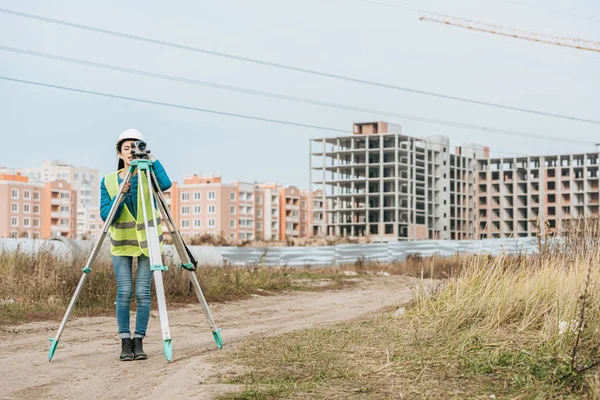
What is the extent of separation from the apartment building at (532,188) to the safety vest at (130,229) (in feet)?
381

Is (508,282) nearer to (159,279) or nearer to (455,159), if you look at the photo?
(159,279)

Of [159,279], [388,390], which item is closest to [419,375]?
[388,390]

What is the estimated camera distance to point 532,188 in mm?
128250

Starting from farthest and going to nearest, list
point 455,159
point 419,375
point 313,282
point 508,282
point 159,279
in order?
1. point 455,159
2. point 313,282
3. point 508,282
4. point 159,279
5. point 419,375

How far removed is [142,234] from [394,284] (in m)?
18.2

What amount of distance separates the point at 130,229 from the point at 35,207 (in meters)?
154

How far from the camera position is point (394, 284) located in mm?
25000

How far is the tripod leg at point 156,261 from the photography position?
7121 millimetres

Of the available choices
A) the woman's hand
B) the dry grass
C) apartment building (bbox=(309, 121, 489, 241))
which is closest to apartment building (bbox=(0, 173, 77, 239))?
apartment building (bbox=(309, 121, 489, 241))

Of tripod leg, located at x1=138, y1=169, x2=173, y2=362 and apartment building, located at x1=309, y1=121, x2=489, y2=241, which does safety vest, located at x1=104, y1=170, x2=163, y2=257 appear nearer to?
tripod leg, located at x1=138, y1=169, x2=173, y2=362

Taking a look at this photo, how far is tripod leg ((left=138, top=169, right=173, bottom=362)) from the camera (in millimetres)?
7121

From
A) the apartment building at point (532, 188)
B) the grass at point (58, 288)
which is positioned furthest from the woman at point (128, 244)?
the apartment building at point (532, 188)

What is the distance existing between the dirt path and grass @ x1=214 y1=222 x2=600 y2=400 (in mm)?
487

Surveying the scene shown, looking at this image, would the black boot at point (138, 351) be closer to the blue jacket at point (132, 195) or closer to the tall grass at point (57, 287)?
the blue jacket at point (132, 195)
